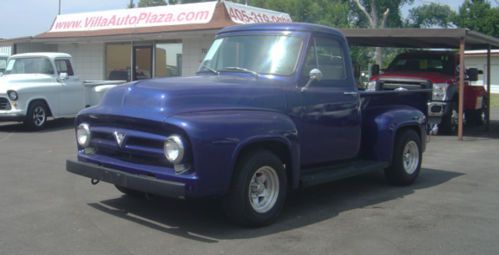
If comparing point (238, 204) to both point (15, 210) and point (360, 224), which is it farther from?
point (15, 210)


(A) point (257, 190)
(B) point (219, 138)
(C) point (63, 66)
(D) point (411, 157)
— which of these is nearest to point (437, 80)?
(D) point (411, 157)

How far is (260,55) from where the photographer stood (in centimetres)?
670

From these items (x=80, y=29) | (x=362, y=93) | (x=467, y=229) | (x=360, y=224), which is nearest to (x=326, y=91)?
(x=362, y=93)

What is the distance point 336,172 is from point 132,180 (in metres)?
2.54

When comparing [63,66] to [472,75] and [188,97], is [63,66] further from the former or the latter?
[472,75]

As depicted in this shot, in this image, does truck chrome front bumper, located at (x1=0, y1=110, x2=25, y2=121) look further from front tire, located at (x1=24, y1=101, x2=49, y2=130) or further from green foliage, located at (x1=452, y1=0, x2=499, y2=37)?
green foliage, located at (x1=452, y1=0, x2=499, y2=37)

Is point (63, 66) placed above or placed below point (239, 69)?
above

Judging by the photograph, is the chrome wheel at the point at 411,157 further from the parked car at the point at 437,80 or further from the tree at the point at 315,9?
the tree at the point at 315,9

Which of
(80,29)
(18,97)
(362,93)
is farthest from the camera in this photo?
(80,29)

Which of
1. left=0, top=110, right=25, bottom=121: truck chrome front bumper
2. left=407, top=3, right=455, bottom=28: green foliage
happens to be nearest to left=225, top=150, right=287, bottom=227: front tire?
left=0, top=110, right=25, bottom=121: truck chrome front bumper

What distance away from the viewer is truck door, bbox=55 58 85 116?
610 inches

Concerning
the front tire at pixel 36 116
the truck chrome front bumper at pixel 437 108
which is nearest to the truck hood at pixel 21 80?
the front tire at pixel 36 116

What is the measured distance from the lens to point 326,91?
678 centimetres

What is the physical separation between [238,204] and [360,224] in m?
1.43
